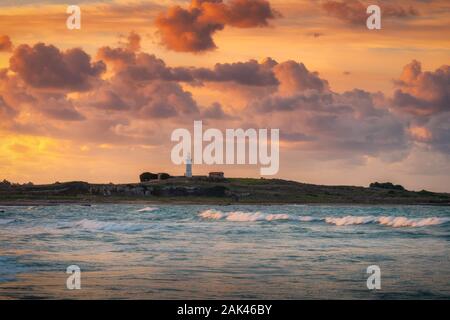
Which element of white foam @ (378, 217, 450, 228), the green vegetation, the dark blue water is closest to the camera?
the dark blue water

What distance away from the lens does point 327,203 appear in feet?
513

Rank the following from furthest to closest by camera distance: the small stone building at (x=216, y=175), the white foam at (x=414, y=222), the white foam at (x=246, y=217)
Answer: the small stone building at (x=216, y=175), the white foam at (x=246, y=217), the white foam at (x=414, y=222)

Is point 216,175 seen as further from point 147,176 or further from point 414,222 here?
point 414,222

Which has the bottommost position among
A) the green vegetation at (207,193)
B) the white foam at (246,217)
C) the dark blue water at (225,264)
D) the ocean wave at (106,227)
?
the dark blue water at (225,264)

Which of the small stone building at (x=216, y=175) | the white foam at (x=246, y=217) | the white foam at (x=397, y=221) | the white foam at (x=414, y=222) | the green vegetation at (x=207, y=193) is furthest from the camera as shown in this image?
the small stone building at (x=216, y=175)

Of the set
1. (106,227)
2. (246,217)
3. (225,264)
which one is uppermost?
(246,217)

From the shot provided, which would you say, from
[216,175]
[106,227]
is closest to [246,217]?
[106,227]

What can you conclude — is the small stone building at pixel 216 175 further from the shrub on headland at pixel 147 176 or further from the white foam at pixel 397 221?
the white foam at pixel 397 221

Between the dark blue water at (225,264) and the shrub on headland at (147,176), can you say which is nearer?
the dark blue water at (225,264)

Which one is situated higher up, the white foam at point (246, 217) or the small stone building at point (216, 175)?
the small stone building at point (216, 175)

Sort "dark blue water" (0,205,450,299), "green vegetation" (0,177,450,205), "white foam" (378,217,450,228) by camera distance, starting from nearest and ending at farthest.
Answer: "dark blue water" (0,205,450,299)
"white foam" (378,217,450,228)
"green vegetation" (0,177,450,205)

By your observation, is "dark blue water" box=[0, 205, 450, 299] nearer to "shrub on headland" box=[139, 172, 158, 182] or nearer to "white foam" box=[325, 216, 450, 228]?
"white foam" box=[325, 216, 450, 228]

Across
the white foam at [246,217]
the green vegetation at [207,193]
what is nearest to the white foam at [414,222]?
the white foam at [246,217]

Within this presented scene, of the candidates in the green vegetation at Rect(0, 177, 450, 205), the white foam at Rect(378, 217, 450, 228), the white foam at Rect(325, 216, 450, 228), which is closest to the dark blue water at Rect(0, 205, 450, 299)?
the white foam at Rect(378, 217, 450, 228)
